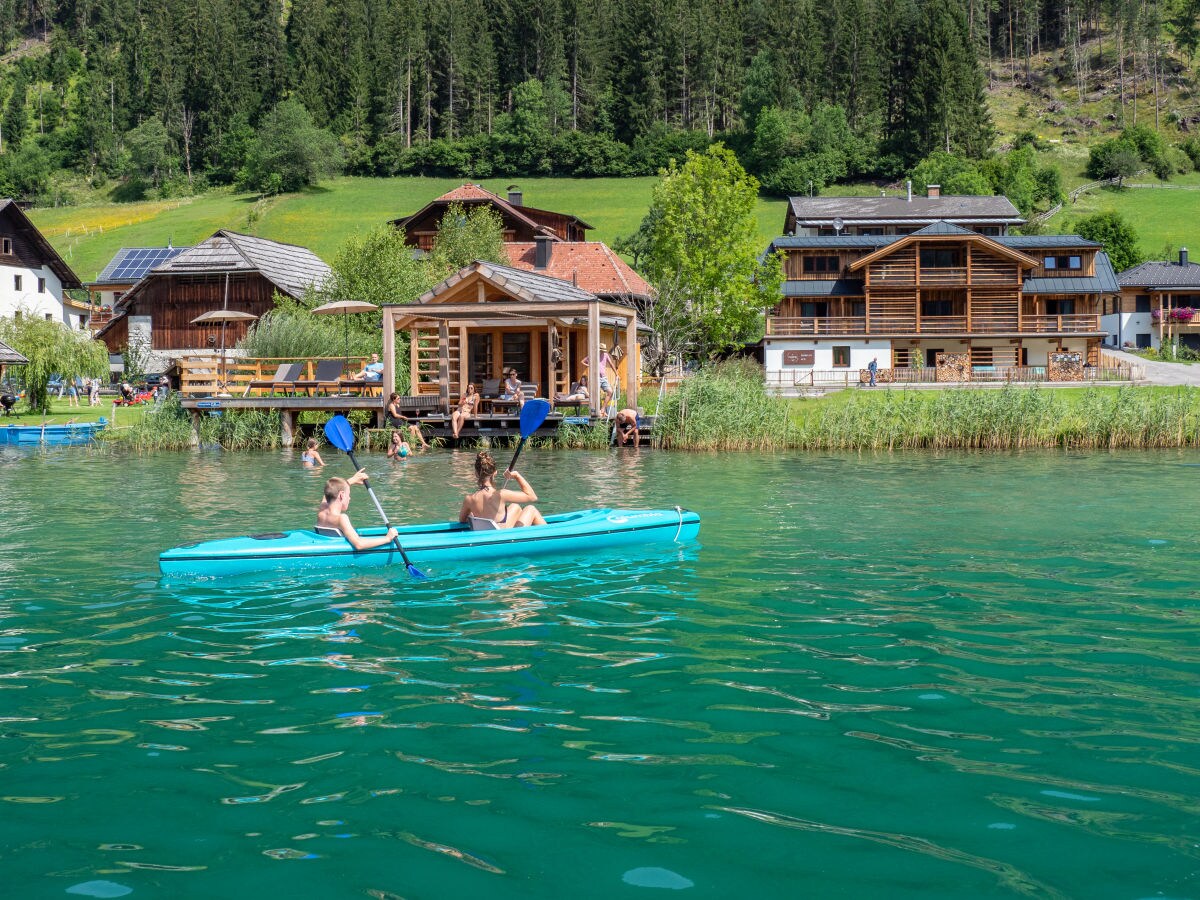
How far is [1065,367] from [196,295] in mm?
44032

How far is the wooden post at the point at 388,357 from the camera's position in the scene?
105ft

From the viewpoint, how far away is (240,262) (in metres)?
57.7

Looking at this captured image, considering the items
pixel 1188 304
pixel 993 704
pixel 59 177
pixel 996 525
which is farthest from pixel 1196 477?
pixel 59 177

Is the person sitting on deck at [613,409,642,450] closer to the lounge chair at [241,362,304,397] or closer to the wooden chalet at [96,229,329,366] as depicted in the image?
the lounge chair at [241,362,304,397]

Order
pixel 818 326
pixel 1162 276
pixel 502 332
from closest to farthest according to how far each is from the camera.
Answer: pixel 502 332, pixel 818 326, pixel 1162 276

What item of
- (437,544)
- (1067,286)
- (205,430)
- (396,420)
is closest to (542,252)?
(1067,286)

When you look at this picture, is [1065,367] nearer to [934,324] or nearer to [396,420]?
[934,324]

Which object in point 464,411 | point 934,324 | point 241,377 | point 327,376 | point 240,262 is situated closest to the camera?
point 464,411

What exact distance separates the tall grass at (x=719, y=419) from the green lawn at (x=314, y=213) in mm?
57345

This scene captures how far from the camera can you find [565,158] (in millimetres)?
111562

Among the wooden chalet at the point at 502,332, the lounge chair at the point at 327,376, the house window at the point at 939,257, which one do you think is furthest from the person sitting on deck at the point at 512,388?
the house window at the point at 939,257

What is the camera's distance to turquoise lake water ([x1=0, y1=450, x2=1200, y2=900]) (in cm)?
534

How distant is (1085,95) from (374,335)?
121964mm

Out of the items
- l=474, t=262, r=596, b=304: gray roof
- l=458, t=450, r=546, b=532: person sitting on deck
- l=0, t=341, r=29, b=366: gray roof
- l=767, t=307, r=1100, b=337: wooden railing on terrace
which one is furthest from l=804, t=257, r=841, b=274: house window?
l=458, t=450, r=546, b=532: person sitting on deck
